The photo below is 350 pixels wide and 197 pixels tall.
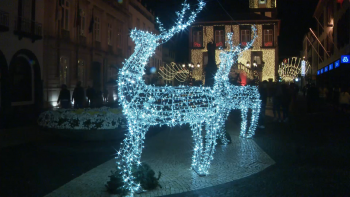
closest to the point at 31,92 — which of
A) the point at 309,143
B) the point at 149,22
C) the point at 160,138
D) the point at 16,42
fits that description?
the point at 16,42

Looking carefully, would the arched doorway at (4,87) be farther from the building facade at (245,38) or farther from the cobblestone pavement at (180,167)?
the building facade at (245,38)

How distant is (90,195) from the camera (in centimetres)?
534

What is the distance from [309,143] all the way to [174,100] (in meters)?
5.90

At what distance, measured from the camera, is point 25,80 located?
20.1 meters

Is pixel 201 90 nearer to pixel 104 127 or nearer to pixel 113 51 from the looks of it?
pixel 104 127

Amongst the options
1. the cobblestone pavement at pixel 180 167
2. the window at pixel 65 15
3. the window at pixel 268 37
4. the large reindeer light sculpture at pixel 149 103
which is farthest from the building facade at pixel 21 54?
the window at pixel 268 37

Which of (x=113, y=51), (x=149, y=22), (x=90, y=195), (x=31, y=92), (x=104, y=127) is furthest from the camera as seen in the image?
(x=149, y=22)

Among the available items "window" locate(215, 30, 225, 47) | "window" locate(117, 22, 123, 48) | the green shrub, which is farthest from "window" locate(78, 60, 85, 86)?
the green shrub

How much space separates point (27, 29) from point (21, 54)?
4.80 ft

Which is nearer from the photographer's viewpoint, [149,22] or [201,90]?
[201,90]

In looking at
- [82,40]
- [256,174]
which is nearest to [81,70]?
[82,40]

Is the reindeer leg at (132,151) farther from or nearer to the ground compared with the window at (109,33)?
nearer to the ground

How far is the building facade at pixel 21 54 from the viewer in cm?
1786

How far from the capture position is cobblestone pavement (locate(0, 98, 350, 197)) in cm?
557
